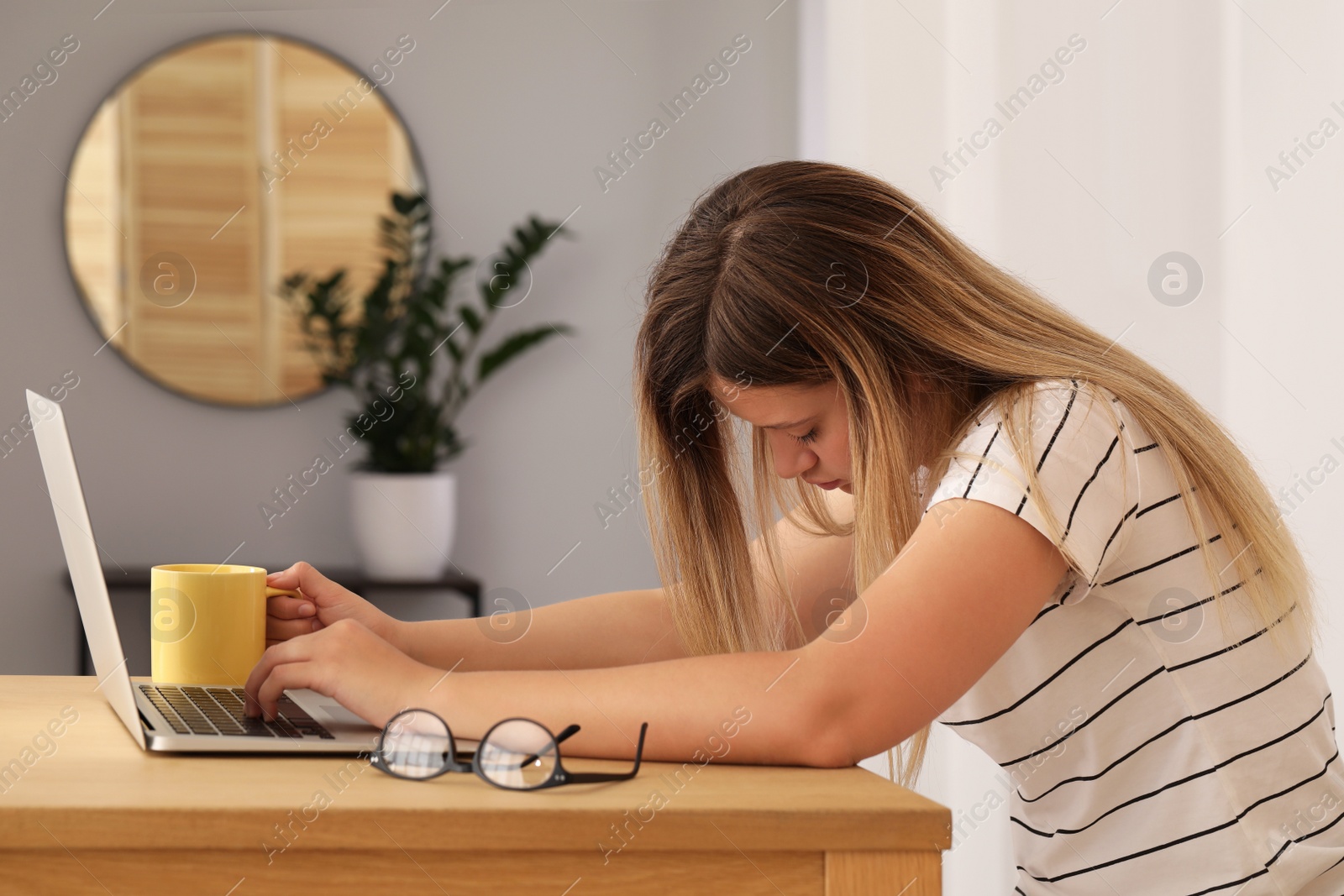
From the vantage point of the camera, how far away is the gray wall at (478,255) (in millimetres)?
2676

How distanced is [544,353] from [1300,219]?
5.92ft

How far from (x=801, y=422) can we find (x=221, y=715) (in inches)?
18.9

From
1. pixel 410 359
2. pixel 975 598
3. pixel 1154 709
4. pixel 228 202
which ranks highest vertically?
pixel 228 202

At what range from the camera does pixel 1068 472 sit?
2.53 ft

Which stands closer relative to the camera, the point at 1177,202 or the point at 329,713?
the point at 329,713

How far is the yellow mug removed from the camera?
89cm

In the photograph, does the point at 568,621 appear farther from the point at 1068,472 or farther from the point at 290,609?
the point at 1068,472

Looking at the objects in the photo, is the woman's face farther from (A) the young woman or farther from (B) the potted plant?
(B) the potted plant

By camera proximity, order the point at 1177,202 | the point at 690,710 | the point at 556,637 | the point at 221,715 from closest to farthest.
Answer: the point at 690,710
the point at 221,715
the point at 556,637
the point at 1177,202

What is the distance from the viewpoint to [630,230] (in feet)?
9.30

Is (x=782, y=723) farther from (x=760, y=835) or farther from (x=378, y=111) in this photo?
(x=378, y=111)

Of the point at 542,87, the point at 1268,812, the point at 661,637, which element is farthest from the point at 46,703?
the point at 542,87

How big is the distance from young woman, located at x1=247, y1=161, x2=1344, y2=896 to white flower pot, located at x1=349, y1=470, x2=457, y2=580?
162 cm

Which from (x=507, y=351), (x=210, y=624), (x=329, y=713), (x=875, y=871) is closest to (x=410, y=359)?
(x=507, y=351)
